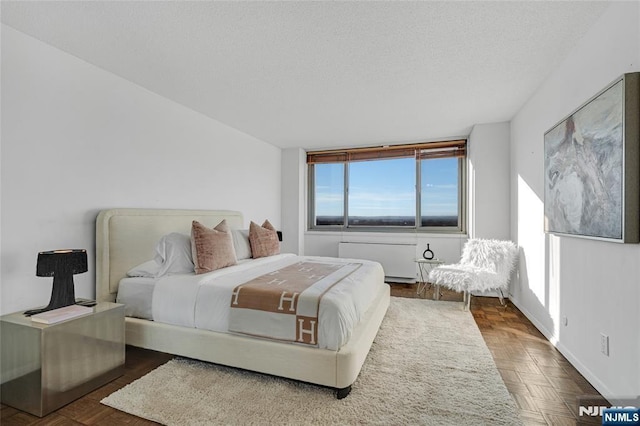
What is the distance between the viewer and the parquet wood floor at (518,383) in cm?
174

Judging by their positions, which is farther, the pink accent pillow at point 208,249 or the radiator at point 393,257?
the radiator at point 393,257

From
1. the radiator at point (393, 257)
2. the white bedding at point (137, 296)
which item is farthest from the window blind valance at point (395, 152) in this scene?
the white bedding at point (137, 296)

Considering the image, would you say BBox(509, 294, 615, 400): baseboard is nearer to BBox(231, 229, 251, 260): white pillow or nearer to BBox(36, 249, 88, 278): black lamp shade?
BBox(231, 229, 251, 260): white pillow

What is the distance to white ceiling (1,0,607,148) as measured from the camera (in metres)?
1.97

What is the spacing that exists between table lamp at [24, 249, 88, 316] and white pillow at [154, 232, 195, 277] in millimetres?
639

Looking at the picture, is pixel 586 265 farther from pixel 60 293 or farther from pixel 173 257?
pixel 60 293

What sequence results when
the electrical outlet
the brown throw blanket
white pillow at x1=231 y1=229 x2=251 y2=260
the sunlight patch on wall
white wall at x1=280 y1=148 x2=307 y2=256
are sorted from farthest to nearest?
1. white wall at x1=280 y1=148 x2=307 y2=256
2. white pillow at x1=231 y1=229 x2=251 y2=260
3. the sunlight patch on wall
4. the brown throw blanket
5. the electrical outlet

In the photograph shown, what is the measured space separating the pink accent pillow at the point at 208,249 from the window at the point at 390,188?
338 centimetres

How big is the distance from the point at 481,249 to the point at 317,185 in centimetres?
336

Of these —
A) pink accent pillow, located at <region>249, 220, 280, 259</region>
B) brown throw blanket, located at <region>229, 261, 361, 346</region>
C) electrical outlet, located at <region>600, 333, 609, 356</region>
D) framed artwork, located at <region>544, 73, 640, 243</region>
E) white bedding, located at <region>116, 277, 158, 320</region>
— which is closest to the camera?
framed artwork, located at <region>544, 73, 640, 243</region>

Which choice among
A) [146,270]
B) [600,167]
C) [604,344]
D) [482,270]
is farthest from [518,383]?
[146,270]

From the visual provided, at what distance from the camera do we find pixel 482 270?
12.5 feet

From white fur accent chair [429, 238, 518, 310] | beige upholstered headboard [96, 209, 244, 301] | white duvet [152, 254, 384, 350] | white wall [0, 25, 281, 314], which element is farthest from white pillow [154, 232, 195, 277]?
white fur accent chair [429, 238, 518, 310]

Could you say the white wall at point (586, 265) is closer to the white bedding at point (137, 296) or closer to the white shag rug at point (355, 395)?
the white shag rug at point (355, 395)
